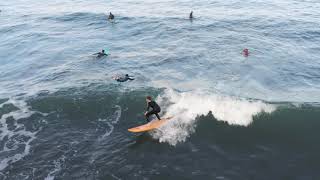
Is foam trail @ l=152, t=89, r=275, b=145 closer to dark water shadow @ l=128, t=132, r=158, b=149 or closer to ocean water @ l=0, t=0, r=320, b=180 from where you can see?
ocean water @ l=0, t=0, r=320, b=180

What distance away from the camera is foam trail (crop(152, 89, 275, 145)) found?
22797 mm

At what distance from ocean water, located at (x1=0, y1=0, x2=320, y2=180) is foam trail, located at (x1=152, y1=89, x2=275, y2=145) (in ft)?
0.25

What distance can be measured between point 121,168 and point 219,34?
1139 inches

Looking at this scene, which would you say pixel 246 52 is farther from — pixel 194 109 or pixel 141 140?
pixel 141 140

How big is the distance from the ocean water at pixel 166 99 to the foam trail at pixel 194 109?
0.07m

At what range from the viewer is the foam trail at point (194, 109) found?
22.8 meters

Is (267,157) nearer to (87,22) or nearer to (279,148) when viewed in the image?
(279,148)

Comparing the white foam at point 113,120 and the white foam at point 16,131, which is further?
the white foam at point 113,120

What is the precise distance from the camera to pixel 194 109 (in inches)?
1009

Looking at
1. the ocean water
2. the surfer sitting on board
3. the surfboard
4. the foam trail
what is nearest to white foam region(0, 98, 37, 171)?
the ocean water

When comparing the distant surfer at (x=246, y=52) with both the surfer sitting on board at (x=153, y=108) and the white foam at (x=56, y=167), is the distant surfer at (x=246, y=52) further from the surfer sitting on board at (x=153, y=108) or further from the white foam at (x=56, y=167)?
the white foam at (x=56, y=167)

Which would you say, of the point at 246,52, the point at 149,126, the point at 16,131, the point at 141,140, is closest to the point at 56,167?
the point at 141,140

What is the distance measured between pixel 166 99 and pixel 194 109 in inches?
109

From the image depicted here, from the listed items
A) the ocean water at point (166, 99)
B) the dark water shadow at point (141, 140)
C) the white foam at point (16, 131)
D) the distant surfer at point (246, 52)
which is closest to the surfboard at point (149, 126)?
the dark water shadow at point (141, 140)
